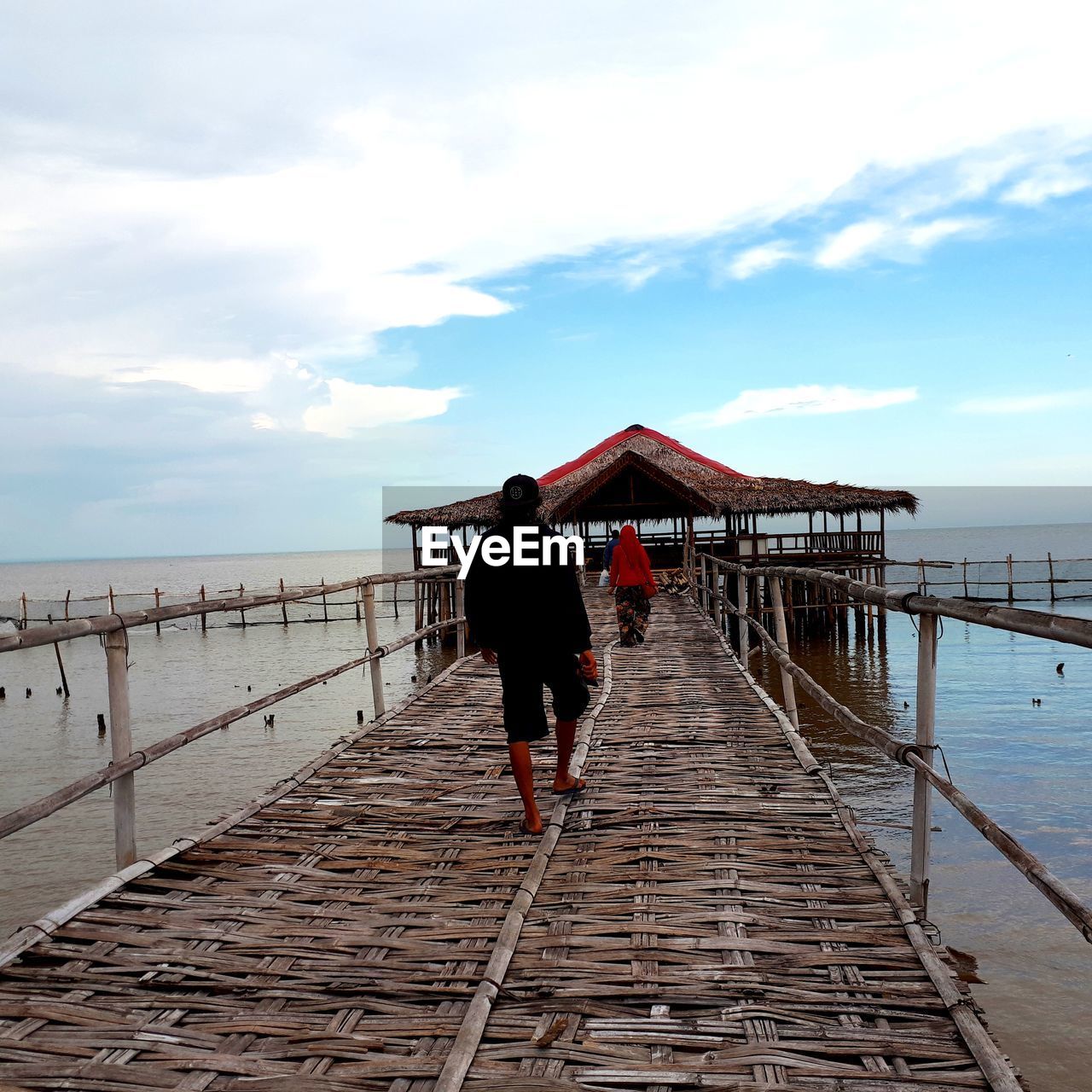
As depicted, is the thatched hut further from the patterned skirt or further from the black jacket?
the black jacket

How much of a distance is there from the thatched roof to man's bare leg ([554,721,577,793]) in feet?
50.8

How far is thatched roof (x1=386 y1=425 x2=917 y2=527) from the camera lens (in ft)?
66.7

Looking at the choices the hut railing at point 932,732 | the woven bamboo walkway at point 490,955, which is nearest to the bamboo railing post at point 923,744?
the hut railing at point 932,732

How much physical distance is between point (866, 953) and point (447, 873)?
142 centimetres

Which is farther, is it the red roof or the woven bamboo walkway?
the red roof

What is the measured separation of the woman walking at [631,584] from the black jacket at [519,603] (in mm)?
4752

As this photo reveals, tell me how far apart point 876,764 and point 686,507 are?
1183 cm

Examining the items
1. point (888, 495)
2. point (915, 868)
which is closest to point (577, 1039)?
point (915, 868)

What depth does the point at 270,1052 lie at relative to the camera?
6.84 ft

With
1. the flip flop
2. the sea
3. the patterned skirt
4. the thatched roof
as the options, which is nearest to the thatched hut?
the thatched roof

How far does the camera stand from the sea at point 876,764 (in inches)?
192

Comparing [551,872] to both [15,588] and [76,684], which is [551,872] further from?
[15,588]

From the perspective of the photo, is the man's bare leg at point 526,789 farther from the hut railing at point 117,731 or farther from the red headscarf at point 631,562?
the red headscarf at point 631,562

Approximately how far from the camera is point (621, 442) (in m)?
26.9
